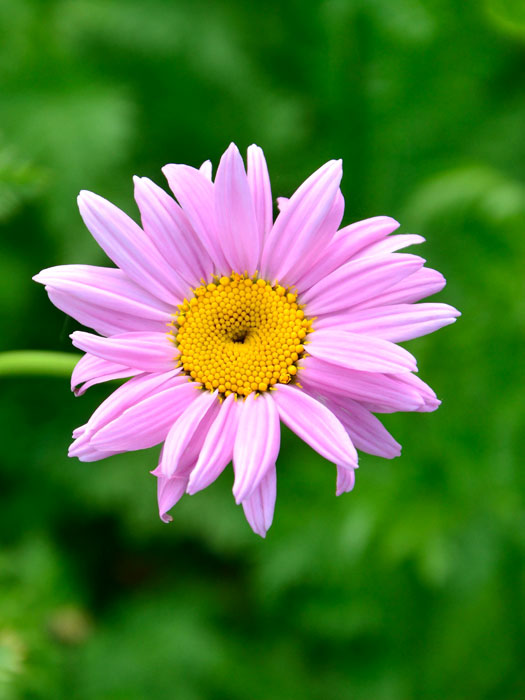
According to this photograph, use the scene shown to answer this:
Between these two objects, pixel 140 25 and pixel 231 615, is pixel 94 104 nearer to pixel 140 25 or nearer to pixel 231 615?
pixel 140 25

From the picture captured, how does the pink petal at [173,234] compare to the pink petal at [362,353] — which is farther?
the pink petal at [173,234]

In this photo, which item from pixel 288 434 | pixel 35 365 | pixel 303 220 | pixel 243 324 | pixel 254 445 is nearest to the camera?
pixel 254 445

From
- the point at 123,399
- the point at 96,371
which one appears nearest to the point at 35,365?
the point at 96,371

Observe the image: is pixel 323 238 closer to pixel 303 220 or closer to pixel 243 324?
pixel 303 220

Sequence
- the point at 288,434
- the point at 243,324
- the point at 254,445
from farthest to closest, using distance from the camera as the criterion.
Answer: the point at 288,434
the point at 243,324
the point at 254,445

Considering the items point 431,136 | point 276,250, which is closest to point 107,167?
point 431,136

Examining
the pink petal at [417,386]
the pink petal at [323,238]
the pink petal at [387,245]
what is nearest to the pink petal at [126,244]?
the pink petal at [323,238]

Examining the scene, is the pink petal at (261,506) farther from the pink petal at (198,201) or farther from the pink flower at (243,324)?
the pink petal at (198,201)
